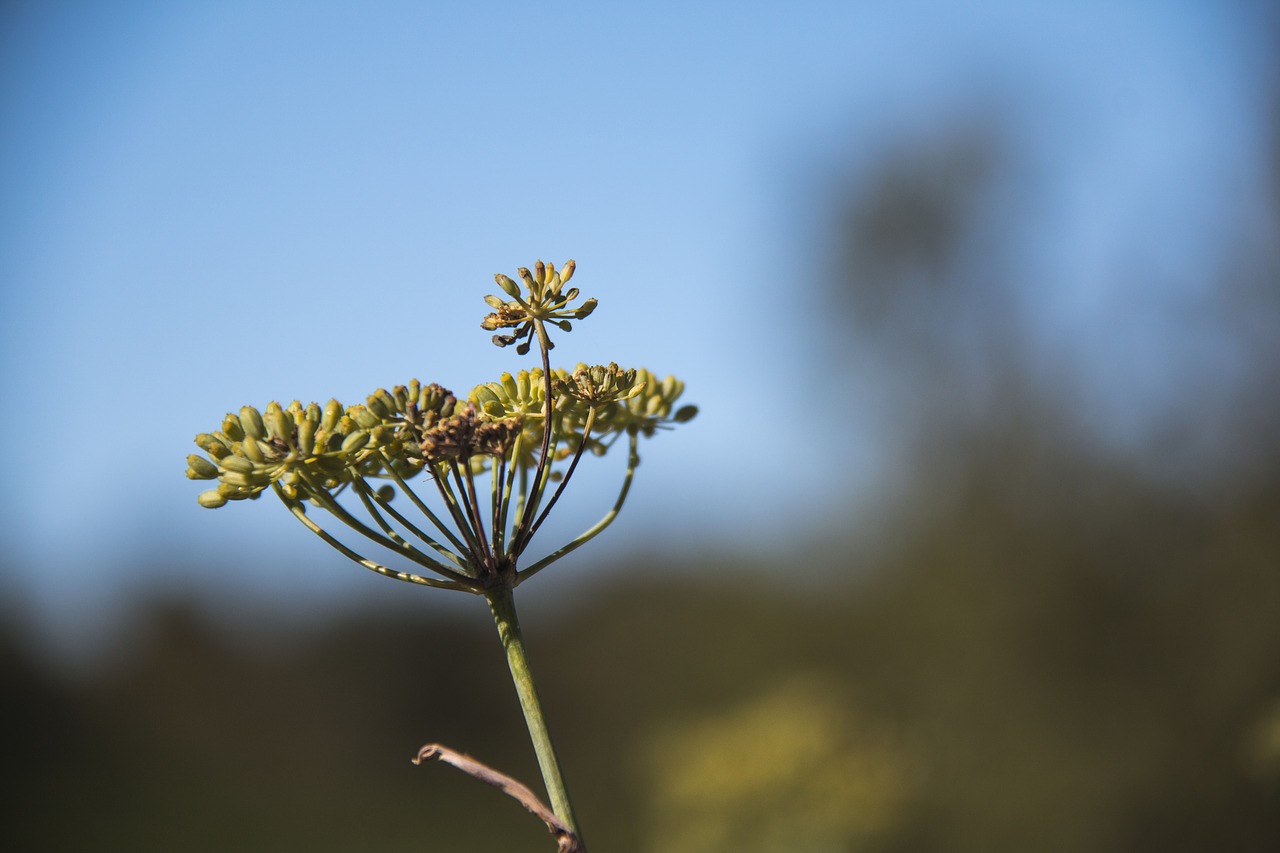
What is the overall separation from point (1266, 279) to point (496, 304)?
8.94 m

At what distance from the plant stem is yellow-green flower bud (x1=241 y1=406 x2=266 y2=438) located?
56cm

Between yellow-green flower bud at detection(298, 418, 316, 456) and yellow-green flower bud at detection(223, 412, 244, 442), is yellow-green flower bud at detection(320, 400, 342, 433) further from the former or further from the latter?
yellow-green flower bud at detection(223, 412, 244, 442)

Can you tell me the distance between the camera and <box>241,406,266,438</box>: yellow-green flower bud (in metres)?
1.78

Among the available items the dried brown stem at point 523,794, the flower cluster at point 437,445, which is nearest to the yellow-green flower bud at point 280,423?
the flower cluster at point 437,445

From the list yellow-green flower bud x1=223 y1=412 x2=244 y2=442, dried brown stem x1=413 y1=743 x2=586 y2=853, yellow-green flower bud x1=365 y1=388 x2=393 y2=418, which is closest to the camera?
dried brown stem x1=413 y1=743 x2=586 y2=853

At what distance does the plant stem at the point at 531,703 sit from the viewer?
5.02ft

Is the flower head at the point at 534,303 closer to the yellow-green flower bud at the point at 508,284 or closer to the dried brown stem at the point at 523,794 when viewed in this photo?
the yellow-green flower bud at the point at 508,284

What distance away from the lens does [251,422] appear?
1.78 m

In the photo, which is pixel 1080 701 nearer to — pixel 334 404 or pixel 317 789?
pixel 334 404

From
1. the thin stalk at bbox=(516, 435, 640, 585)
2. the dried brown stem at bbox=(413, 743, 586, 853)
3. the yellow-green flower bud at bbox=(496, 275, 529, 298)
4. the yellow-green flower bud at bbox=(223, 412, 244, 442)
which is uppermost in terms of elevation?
the yellow-green flower bud at bbox=(496, 275, 529, 298)

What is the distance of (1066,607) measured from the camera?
14156 mm

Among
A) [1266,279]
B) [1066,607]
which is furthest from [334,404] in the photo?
[1066,607]

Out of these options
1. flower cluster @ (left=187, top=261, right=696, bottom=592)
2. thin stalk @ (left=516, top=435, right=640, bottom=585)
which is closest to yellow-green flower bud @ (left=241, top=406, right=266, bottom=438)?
flower cluster @ (left=187, top=261, right=696, bottom=592)

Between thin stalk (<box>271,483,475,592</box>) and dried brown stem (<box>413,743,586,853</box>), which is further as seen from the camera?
thin stalk (<box>271,483,475,592</box>)
